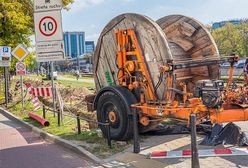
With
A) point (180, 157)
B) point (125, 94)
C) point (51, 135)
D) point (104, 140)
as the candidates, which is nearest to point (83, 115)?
point (51, 135)

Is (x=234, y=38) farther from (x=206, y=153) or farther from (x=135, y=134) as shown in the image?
(x=206, y=153)

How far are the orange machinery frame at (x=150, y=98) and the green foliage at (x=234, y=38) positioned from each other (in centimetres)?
5522

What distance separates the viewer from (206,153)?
22.7 ft

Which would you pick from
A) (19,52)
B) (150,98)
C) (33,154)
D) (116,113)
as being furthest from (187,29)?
(19,52)

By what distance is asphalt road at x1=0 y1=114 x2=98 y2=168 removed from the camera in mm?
7520

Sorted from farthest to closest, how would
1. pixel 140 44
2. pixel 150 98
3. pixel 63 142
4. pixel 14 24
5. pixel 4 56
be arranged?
pixel 14 24 < pixel 4 56 < pixel 63 142 < pixel 140 44 < pixel 150 98

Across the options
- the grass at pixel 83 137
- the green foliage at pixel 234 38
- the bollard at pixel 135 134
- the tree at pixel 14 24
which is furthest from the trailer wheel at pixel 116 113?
the green foliage at pixel 234 38

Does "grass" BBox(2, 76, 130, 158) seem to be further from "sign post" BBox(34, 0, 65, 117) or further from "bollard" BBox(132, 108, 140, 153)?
"sign post" BBox(34, 0, 65, 117)

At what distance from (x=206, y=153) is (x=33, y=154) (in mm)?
3897

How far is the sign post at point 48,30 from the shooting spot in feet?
36.9

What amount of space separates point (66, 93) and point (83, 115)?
7946 millimetres

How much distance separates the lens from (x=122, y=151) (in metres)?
7.74

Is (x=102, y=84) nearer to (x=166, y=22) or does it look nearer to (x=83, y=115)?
(x=166, y=22)

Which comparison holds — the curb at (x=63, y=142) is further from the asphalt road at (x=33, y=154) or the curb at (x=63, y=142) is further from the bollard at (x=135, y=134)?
the bollard at (x=135, y=134)
